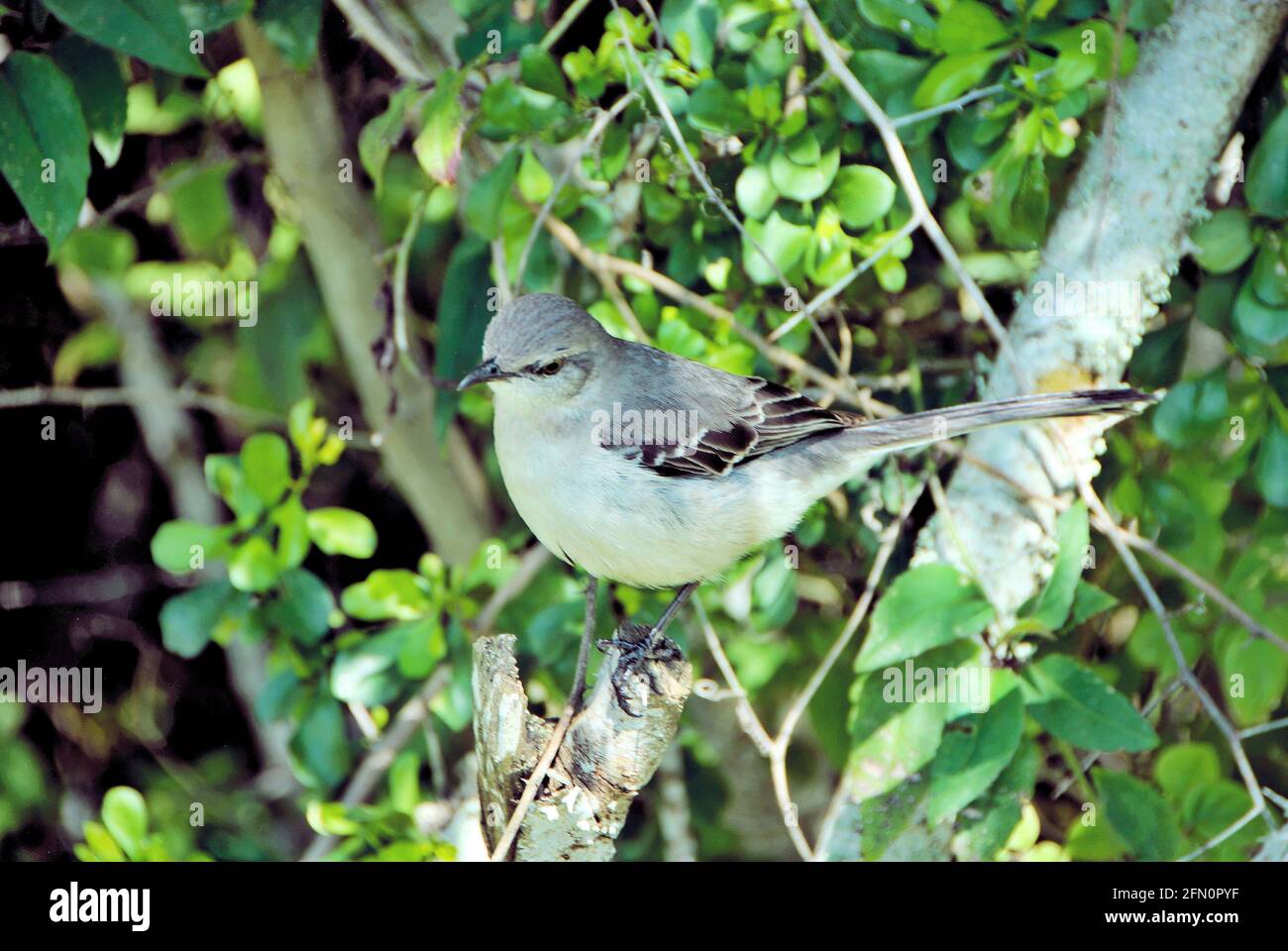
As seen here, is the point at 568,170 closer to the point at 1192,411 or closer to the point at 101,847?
the point at 1192,411

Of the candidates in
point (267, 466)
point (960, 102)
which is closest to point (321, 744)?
point (267, 466)

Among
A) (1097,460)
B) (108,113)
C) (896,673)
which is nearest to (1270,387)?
(1097,460)

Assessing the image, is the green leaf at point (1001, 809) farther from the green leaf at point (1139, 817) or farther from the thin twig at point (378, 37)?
the thin twig at point (378, 37)

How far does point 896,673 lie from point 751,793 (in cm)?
143

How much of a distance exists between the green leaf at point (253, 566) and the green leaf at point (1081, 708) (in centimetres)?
224

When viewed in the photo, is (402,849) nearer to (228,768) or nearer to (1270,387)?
(228,768)

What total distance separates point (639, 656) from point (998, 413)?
1118 millimetres

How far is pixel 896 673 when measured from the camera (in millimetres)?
3615

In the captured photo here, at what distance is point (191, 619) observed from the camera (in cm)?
392

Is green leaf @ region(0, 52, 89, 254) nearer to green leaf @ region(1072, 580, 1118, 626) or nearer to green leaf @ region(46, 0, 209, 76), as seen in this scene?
green leaf @ region(46, 0, 209, 76)

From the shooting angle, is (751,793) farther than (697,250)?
Yes

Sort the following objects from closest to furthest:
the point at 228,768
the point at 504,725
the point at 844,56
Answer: the point at 504,725, the point at 844,56, the point at 228,768

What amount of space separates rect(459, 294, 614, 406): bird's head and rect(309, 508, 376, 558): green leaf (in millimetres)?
877

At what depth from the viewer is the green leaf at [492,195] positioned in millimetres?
3506
